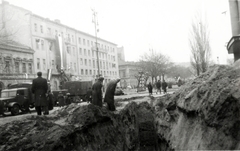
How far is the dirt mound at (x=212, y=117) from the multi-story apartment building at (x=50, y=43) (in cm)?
2416

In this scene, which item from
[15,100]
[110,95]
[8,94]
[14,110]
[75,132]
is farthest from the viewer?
[8,94]

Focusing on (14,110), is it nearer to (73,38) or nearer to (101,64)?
(73,38)

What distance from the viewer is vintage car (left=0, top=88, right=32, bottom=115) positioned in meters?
14.8

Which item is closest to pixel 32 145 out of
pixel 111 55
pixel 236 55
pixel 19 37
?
pixel 236 55

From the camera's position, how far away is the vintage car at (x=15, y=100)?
1476cm

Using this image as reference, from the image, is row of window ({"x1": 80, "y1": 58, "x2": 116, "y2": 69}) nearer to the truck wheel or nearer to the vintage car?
the vintage car

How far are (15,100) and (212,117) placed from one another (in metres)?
14.8

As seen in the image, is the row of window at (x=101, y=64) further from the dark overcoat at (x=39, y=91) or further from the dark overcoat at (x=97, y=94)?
the dark overcoat at (x=39, y=91)

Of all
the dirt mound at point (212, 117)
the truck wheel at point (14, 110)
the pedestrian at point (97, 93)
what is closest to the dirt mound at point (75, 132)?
the pedestrian at point (97, 93)

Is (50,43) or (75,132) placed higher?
(50,43)

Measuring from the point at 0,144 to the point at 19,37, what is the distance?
116 ft

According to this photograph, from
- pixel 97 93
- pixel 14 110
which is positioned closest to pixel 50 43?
pixel 14 110

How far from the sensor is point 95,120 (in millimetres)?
5672

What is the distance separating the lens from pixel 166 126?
4.65m
